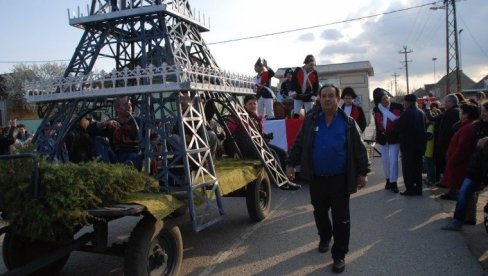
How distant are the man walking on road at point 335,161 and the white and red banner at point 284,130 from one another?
5.02 meters

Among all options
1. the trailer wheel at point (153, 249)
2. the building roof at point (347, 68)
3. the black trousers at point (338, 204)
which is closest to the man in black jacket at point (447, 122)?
the black trousers at point (338, 204)

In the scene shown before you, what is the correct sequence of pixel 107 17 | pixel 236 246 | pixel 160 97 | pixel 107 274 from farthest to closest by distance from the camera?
pixel 107 17
pixel 236 246
pixel 160 97
pixel 107 274

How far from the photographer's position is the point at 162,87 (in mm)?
4715

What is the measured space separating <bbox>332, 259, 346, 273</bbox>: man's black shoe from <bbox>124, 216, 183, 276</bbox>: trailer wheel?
1.62 meters

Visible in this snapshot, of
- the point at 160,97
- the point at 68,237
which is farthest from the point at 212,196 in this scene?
the point at 68,237

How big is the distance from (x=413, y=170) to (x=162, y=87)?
5.49m

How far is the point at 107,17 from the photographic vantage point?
6.53 meters

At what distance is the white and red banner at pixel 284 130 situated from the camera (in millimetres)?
9906

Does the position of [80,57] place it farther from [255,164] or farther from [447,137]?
[447,137]

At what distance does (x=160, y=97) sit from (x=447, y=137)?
5.82 meters

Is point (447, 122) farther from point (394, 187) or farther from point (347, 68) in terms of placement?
point (347, 68)

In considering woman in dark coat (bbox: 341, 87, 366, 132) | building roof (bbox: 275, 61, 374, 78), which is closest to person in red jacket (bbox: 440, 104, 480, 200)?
woman in dark coat (bbox: 341, 87, 366, 132)

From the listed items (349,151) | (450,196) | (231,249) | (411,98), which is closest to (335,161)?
(349,151)

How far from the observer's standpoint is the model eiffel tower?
4.91 m
